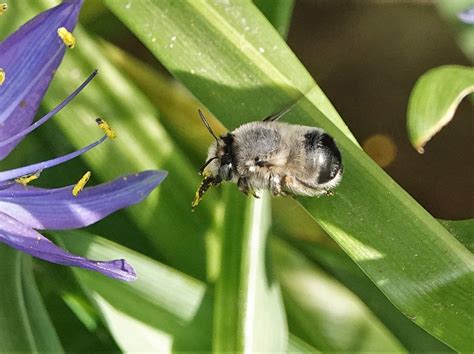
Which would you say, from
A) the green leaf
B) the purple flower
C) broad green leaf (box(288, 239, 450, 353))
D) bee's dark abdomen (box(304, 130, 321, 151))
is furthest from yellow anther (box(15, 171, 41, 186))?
broad green leaf (box(288, 239, 450, 353))

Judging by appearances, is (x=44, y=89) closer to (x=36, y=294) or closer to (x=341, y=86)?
(x=36, y=294)

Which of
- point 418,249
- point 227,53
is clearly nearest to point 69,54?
point 227,53

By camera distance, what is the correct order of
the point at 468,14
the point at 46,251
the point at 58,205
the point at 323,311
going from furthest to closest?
the point at 323,311
the point at 468,14
the point at 58,205
the point at 46,251

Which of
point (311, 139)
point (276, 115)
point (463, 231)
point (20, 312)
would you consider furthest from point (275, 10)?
point (20, 312)

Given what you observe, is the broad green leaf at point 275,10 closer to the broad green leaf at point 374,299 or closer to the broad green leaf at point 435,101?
the broad green leaf at point 435,101

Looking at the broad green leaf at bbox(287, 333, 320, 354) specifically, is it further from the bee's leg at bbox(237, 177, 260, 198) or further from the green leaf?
the bee's leg at bbox(237, 177, 260, 198)

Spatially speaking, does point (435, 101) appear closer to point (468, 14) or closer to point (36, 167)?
point (468, 14)
